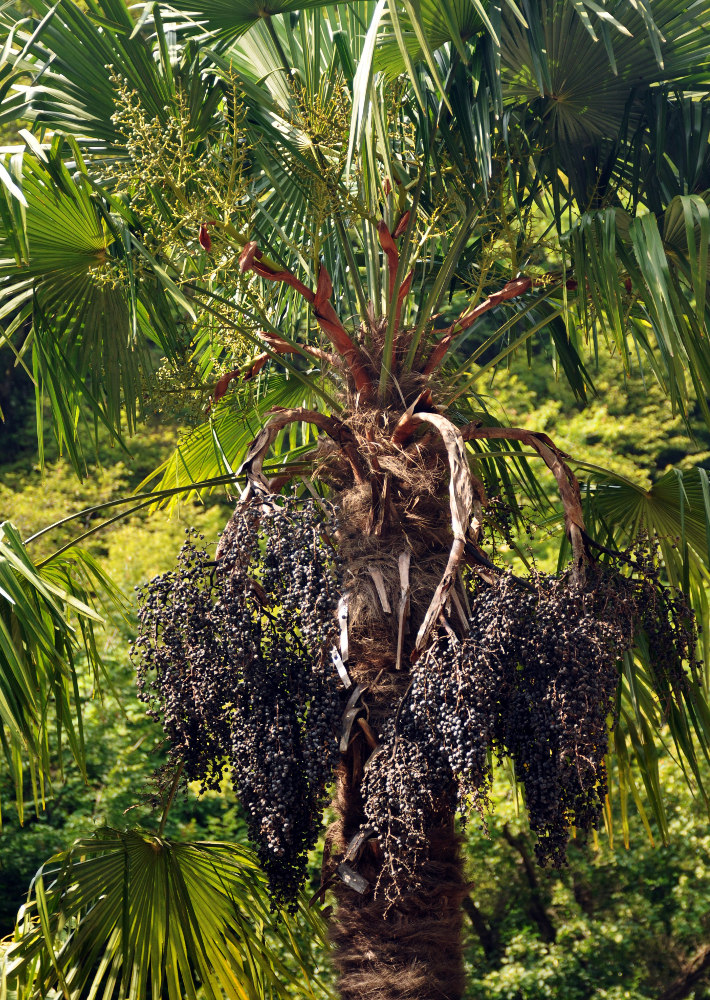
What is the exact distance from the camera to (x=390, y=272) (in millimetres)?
3312

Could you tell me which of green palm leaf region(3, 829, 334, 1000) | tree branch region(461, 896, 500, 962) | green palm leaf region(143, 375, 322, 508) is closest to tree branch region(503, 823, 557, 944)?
tree branch region(461, 896, 500, 962)

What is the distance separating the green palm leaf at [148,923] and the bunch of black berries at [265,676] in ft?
2.19

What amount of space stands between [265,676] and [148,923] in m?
1.23

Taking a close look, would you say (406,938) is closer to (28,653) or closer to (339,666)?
(339,666)

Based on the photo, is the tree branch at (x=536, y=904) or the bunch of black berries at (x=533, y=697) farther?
the tree branch at (x=536, y=904)

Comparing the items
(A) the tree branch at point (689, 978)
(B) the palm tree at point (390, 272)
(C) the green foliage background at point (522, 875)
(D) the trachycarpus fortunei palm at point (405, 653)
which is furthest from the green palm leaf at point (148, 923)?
(A) the tree branch at point (689, 978)

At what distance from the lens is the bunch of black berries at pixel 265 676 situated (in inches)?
102

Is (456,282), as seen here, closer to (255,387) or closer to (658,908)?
(255,387)

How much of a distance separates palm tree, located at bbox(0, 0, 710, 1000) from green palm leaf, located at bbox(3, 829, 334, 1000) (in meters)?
0.05

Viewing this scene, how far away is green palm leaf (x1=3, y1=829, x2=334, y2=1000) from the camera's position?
3172 mm

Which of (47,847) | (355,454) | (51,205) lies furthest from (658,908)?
(51,205)

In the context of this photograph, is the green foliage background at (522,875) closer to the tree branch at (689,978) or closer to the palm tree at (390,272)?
the tree branch at (689,978)

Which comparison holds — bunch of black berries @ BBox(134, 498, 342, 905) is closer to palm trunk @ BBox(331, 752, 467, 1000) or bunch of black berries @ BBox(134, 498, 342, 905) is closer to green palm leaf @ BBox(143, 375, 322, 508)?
palm trunk @ BBox(331, 752, 467, 1000)

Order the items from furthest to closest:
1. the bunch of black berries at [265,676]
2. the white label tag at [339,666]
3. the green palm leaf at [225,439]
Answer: the green palm leaf at [225,439] < the white label tag at [339,666] < the bunch of black berries at [265,676]
